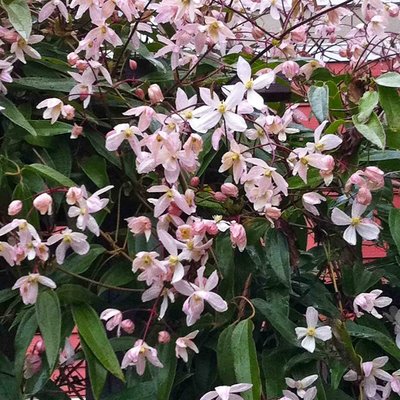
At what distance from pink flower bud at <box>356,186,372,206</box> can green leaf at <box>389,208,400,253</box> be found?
7 cm

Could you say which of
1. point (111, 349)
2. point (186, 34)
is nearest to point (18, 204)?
point (111, 349)

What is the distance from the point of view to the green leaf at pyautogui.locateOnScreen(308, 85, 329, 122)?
81 centimetres

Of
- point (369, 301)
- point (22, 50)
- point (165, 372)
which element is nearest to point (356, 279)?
point (369, 301)

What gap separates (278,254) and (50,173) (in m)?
0.26

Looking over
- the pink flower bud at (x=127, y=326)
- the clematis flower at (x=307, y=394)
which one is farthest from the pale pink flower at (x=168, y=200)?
the clematis flower at (x=307, y=394)

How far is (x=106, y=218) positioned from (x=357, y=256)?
0.32m

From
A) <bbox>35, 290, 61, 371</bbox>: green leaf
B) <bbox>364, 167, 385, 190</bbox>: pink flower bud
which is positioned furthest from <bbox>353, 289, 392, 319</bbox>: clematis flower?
<bbox>35, 290, 61, 371</bbox>: green leaf

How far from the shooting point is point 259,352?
857 millimetres

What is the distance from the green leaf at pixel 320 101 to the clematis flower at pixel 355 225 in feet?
0.36

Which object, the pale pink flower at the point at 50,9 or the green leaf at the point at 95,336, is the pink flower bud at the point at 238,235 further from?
the pale pink flower at the point at 50,9

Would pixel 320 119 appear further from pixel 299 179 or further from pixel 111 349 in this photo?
pixel 111 349

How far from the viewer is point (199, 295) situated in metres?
0.70

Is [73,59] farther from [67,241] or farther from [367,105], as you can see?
[367,105]

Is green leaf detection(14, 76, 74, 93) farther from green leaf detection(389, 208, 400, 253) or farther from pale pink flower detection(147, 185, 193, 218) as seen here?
green leaf detection(389, 208, 400, 253)
